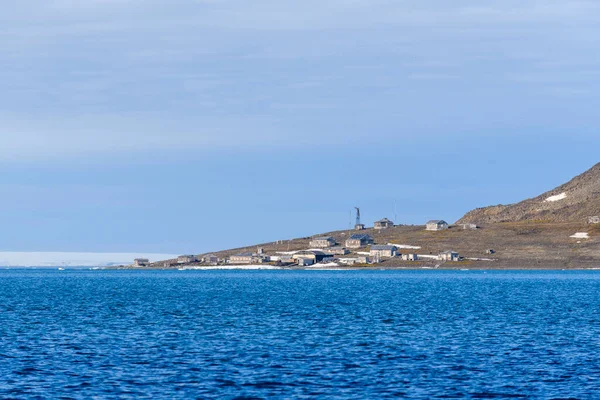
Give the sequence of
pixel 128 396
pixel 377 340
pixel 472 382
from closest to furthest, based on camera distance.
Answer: pixel 128 396 < pixel 472 382 < pixel 377 340

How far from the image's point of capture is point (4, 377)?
4622 centimetres

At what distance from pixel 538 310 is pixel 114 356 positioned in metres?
53.5

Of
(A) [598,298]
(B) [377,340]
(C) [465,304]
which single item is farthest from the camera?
(A) [598,298]

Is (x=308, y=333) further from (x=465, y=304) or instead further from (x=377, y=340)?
(x=465, y=304)

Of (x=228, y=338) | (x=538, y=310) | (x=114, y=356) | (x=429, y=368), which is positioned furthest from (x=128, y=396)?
(x=538, y=310)

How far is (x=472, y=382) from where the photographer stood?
4512cm

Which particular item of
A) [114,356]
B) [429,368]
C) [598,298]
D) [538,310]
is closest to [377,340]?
[429,368]

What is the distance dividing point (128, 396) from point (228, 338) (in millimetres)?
23017

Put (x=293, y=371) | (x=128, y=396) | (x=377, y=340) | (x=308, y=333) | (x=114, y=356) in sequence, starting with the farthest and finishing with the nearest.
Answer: (x=308, y=333), (x=377, y=340), (x=114, y=356), (x=293, y=371), (x=128, y=396)

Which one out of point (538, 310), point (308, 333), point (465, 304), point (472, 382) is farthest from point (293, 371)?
point (465, 304)

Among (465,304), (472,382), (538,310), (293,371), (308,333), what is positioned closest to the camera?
(472,382)

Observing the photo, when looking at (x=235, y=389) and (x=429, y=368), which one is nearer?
(x=235, y=389)

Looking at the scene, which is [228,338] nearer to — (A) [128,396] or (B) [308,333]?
(B) [308,333]

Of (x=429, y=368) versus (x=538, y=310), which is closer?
(x=429, y=368)
